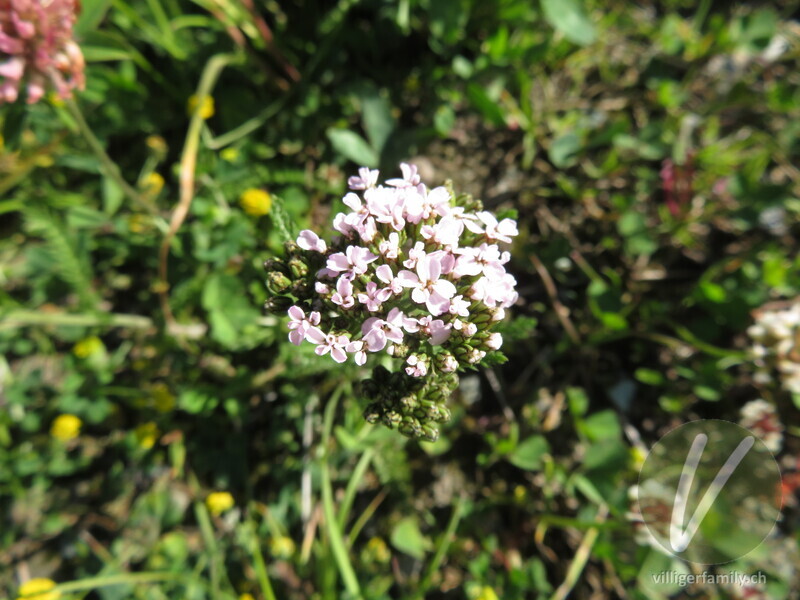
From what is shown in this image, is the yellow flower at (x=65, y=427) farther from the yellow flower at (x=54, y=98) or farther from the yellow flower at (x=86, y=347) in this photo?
the yellow flower at (x=54, y=98)

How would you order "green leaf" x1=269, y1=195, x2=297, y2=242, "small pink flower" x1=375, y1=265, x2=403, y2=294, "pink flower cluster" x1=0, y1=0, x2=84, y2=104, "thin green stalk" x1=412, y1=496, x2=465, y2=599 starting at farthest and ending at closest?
"thin green stalk" x1=412, y1=496, x2=465, y2=599 → "pink flower cluster" x1=0, y1=0, x2=84, y2=104 → "green leaf" x1=269, y1=195, x2=297, y2=242 → "small pink flower" x1=375, y1=265, x2=403, y2=294

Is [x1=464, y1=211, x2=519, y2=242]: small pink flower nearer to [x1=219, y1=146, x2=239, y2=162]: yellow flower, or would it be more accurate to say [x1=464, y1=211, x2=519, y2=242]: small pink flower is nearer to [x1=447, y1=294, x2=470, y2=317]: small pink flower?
[x1=447, y1=294, x2=470, y2=317]: small pink flower

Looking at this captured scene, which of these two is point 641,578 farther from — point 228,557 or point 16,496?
point 16,496

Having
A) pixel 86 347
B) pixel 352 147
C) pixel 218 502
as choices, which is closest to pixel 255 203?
pixel 352 147

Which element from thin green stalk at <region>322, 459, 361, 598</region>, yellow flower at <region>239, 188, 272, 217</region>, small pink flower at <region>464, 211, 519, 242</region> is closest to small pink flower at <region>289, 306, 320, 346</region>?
small pink flower at <region>464, 211, 519, 242</region>

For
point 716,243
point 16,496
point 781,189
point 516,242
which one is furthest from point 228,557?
point 781,189

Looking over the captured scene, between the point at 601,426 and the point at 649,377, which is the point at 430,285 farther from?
the point at 649,377
